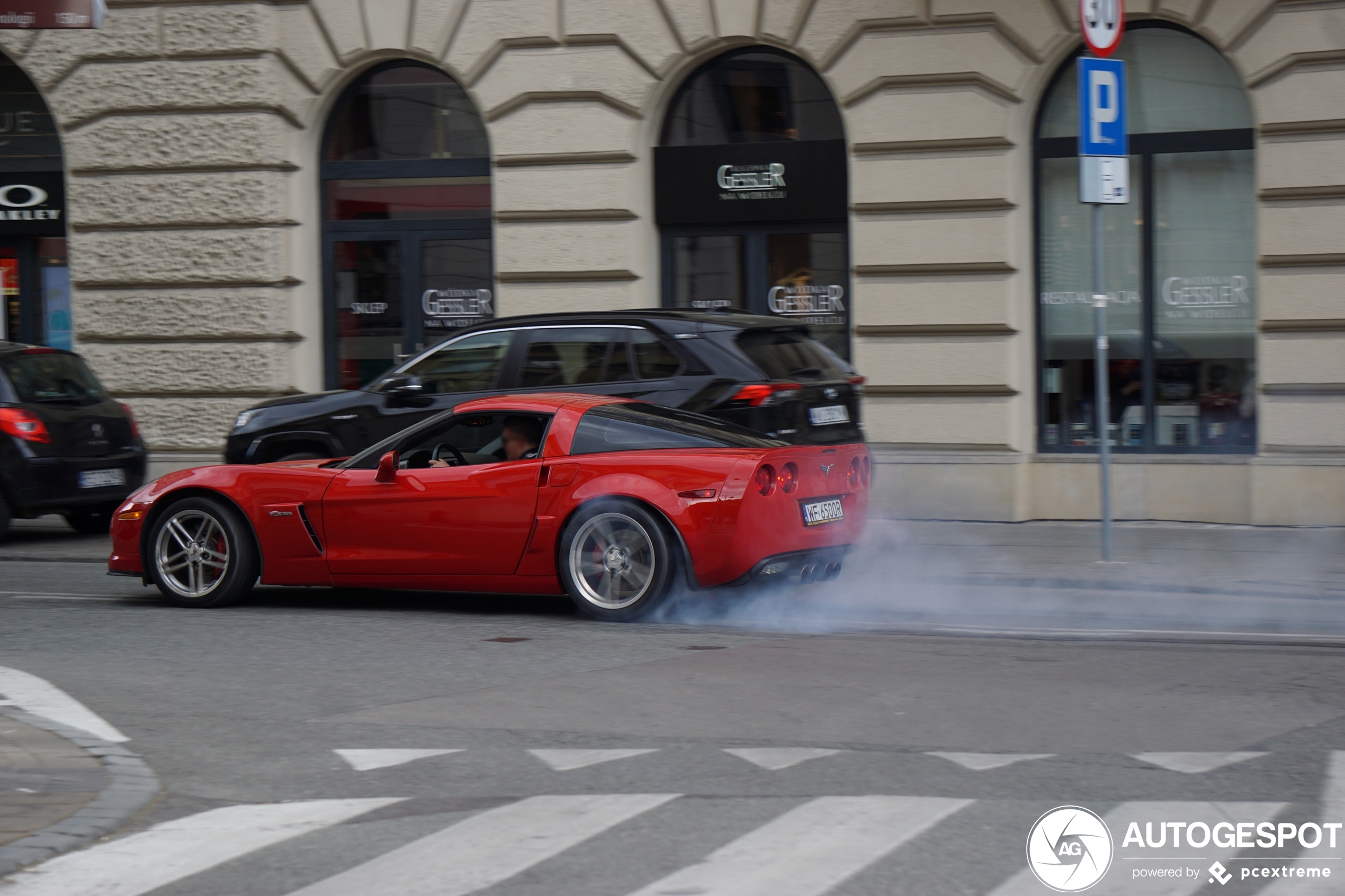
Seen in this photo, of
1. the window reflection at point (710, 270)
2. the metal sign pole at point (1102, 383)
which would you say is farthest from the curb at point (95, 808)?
the window reflection at point (710, 270)

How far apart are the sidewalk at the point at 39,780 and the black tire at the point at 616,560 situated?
3224 millimetres

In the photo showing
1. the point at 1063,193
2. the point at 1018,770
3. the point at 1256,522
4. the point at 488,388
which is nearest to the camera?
the point at 1018,770

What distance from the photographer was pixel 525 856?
4.41m

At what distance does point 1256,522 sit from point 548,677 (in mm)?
7978

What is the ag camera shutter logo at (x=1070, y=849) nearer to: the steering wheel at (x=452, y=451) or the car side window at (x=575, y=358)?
the steering wheel at (x=452, y=451)

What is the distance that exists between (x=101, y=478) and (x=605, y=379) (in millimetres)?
4855

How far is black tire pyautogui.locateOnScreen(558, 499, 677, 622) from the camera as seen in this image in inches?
334

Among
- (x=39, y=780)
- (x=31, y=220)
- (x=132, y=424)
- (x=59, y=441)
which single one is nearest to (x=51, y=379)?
(x=59, y=441)

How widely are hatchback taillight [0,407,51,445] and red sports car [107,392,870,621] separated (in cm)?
360

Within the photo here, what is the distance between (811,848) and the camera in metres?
4.43

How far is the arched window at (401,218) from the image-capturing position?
622 inches

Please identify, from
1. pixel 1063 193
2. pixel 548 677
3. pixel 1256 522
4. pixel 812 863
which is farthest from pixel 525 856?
pixel 1063 193

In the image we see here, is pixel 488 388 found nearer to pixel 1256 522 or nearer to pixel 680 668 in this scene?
pixel 680 668

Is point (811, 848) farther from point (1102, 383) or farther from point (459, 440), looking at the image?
point (1102, 383)
